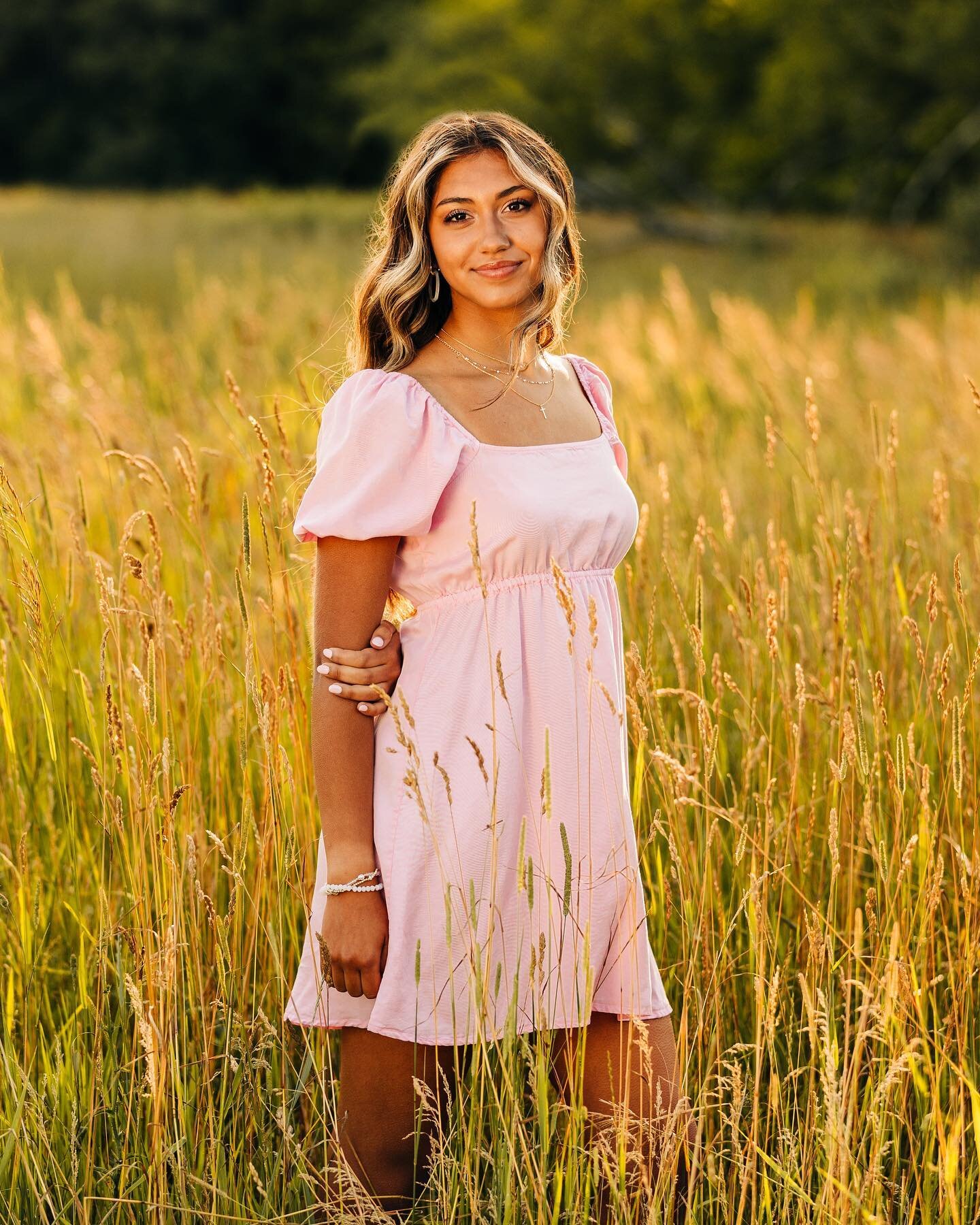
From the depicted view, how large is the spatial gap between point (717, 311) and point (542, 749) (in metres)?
5.03

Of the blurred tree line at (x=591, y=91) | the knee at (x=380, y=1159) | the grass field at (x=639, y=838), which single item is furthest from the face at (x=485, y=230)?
the blurred tree line at (x=591, y=91)

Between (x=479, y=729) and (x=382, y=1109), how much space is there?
0.55 m

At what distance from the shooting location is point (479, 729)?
175 cm

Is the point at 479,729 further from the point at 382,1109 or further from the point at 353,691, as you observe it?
the point at 382,1109

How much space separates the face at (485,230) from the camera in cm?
186

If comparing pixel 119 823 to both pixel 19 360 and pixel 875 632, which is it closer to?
pixel 875 632

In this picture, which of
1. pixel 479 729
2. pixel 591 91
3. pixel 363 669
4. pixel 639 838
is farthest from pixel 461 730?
pixel 591 91

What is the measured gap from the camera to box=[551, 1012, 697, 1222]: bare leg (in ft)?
5.68

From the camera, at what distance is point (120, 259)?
1138cm

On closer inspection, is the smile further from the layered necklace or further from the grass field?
the grass field

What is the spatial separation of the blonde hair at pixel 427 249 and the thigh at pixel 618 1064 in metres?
0.93

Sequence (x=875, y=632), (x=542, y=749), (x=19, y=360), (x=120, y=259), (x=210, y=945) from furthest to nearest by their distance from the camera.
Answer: (x=120, y=259) → (x=19, y=360) → (x=875, y=632) → (x=210, y=945) → (x=542, y=749)

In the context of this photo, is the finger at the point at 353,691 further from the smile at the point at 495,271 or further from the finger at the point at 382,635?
the smile at the point at 495,271

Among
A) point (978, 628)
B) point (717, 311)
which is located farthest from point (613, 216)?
point (978, 628)
